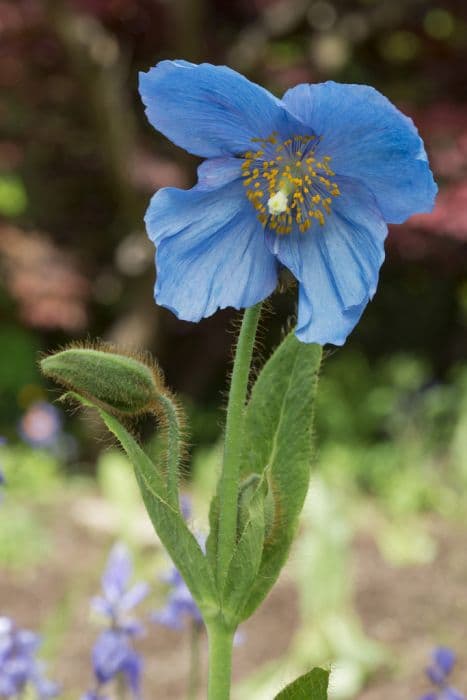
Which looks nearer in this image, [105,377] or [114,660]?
[105,377]

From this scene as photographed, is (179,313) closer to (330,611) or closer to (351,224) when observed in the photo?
(351,224)

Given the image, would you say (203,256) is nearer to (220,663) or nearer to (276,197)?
(276,197)

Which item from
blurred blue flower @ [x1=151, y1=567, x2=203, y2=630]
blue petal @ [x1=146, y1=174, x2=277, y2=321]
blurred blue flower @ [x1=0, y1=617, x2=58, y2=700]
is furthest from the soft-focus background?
blue petal @ [x1=146, y1=174, x2=277, y2=321]

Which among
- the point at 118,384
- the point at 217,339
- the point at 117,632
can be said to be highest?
A: the point at 118,384

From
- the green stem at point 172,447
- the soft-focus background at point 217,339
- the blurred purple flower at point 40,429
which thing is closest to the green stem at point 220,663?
the green stem at point 172,447

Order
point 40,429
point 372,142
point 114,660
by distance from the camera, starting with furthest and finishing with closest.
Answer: point 40,429 → point 114,660 → point 372,142

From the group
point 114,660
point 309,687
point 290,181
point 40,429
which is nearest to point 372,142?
point 290,181

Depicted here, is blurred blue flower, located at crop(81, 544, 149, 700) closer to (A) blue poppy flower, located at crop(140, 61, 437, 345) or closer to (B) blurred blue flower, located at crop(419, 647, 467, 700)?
(B) blurred blue flower, located at crop(419, 647, 467, 700)

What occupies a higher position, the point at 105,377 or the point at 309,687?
the point at 105,377
